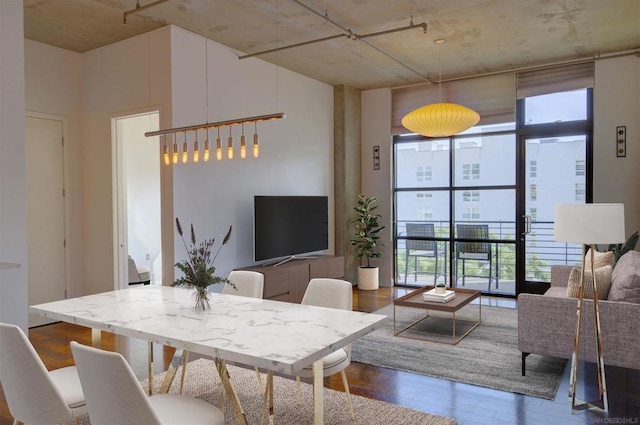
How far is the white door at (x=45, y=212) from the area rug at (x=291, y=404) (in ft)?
7.95

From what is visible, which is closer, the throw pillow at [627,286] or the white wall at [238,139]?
the throw pillow at [627,286]

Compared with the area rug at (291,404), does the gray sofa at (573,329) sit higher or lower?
higher

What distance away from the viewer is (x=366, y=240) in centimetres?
734

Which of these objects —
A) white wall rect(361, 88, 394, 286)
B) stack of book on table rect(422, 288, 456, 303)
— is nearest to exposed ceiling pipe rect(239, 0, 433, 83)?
white wall rect(361, 88, 394, 286)

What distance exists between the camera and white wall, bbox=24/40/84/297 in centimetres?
523

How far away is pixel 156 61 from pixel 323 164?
3031 mm

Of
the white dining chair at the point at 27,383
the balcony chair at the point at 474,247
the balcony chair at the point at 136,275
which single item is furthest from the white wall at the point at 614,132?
the white dining chair at the point at 27,383

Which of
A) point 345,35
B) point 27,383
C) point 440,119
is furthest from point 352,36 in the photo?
point 27,383

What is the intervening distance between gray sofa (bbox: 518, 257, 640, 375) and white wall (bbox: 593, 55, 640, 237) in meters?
3.15

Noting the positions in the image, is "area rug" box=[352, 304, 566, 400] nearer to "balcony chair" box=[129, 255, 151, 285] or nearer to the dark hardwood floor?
the dark hardwood floor

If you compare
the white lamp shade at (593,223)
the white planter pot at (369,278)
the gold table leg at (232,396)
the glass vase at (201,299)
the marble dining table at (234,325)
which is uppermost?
the white lamp shade at (593,223)

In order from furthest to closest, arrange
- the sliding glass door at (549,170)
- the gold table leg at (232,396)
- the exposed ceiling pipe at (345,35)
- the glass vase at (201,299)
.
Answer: the sliding glass door at (549,170)
the exposed ceiling pipe at (345,35)
the glass vase at (201,299)
the gold table leg at (232,396)

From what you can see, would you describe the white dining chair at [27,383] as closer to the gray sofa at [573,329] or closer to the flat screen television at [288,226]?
the gray sofa at [573,329]

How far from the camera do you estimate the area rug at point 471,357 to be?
11.8 feet
